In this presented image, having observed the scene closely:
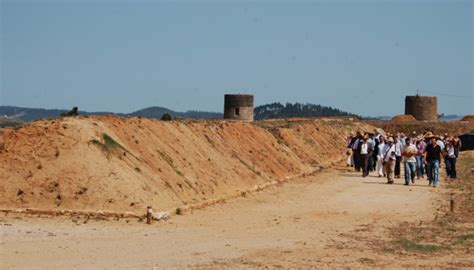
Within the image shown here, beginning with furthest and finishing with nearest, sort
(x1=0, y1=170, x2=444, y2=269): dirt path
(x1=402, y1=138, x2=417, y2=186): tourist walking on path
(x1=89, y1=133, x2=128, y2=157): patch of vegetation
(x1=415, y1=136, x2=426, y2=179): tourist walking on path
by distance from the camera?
(x1=415, y1=136, x2=426, y2=179): tourist walking on path < (x1=402, y1=138, x2=417, y2=186): tourist walking on path < (x1=89, y1=133, x2=128, y2=157): patch of vegetation < (x1=0, y1=170, x2=444, y2=269): dirt path

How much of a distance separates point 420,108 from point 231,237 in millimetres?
61231

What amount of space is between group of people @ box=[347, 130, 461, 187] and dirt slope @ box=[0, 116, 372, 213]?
4.14 metres

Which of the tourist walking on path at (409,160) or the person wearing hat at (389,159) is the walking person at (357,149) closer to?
the person wearing hat at (389,159)

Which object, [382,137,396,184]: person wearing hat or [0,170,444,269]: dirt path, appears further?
[382,137,396,184]: person wearing hat

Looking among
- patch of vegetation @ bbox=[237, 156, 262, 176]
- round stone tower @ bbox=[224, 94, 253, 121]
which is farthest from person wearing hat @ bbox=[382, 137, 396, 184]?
round stone tower @ bbox=[224, 94, 253, 121]

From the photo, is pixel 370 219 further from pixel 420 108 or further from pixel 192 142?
pixel 420 108

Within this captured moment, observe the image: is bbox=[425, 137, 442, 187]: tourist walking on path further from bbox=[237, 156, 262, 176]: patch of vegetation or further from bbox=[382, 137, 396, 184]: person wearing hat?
bbox=[237, 156, 262, 176]: patch of vegetation

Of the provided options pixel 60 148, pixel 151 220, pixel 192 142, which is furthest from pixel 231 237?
pixel 192 142

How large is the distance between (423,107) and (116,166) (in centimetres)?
5842

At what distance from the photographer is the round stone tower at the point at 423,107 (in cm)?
7394

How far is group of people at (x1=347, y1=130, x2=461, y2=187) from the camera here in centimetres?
2692

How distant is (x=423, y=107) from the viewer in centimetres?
7388

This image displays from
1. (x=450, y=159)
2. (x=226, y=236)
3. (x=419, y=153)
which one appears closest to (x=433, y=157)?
(x=419, y=153)

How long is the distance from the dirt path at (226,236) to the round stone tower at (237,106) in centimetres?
3011
